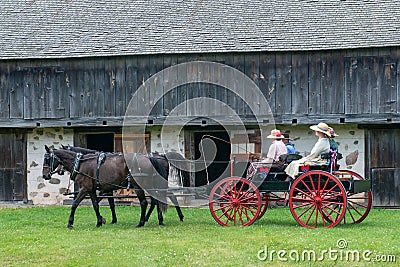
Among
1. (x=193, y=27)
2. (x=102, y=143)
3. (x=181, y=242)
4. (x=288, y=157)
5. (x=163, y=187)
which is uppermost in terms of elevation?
(x=193, y=27)

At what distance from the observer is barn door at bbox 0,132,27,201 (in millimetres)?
21156

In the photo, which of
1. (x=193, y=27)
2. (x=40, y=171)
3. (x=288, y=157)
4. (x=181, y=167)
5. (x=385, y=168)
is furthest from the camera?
(x=40, y=171)

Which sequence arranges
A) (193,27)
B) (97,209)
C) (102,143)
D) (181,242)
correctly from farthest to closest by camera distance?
(102,143) → (193,27) → (97,209) → (181,242)

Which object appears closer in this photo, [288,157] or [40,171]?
[288,157]

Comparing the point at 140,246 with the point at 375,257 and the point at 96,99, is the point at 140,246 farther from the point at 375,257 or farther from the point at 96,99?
the point at 96,99

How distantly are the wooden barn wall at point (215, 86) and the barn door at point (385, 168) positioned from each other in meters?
0.90

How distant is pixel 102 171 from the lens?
48.0 ft

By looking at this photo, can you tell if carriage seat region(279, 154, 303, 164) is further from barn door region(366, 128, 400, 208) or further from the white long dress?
barn door region(366, 128, 400, 208)

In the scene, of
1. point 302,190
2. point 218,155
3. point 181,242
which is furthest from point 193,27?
point 181,242

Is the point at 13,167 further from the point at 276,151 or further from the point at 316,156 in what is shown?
the point at 316,156

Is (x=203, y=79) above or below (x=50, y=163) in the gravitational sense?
above

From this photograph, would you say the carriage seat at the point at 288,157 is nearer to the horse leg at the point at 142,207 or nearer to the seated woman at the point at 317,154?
the seated woman at the point at 317,154

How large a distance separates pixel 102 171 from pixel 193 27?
7209 mm

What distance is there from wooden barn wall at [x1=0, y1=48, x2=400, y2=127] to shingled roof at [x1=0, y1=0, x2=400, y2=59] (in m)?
0.31
